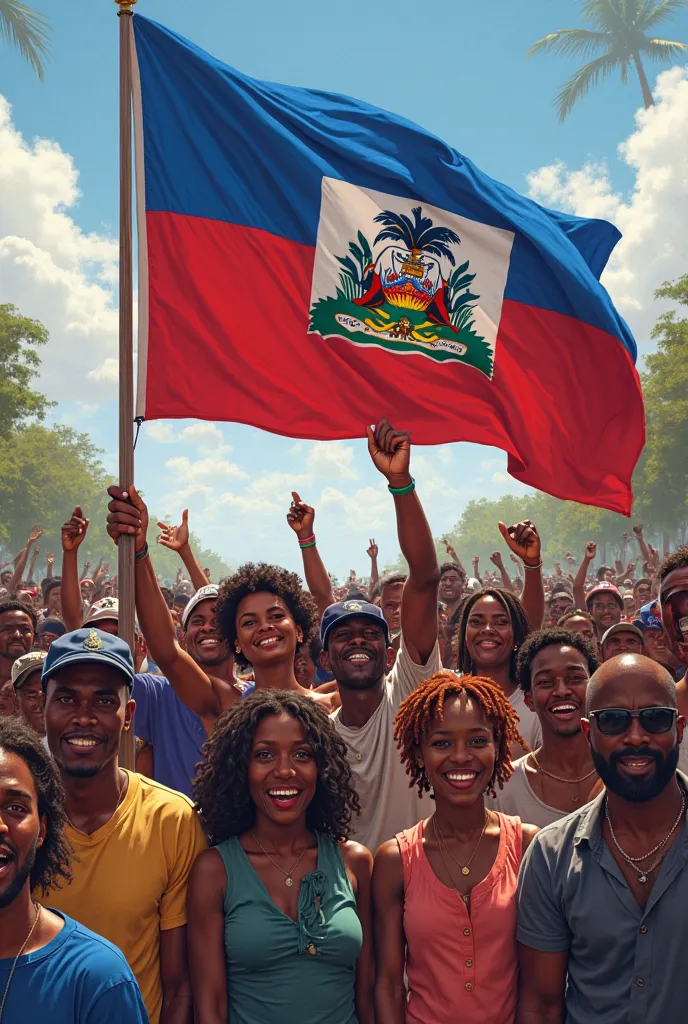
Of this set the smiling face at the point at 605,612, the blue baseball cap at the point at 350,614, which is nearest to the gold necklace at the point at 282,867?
the blue baseball cap at the point at 350,614

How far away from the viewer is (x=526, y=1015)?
124 inches

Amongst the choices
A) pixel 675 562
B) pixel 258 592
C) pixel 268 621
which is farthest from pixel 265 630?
pixel 675 562

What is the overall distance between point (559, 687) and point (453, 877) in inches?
49.4

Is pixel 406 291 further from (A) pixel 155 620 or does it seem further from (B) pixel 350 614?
(A) pixel 155 620

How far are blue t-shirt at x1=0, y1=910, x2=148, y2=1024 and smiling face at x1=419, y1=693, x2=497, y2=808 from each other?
145 cm

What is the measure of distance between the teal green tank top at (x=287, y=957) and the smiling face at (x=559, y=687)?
1434 millimetres

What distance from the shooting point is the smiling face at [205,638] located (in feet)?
19.1

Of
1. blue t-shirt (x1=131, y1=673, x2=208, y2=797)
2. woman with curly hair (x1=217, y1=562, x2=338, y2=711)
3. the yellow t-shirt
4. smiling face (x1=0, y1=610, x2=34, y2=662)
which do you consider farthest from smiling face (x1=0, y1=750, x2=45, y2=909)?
smiling face (x1=0, y1=610, x2=34, y2=662)

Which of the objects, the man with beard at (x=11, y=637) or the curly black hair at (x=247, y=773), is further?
the man with beard at (x=11, y=637)

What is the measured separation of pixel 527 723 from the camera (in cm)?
501

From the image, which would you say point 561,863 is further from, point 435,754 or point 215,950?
point 215,950

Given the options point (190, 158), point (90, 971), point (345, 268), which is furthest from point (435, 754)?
point (190, 158)

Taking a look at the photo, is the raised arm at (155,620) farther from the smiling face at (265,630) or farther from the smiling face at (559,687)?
the smiling face at (559,687)

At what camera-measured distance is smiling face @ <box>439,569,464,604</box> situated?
397 inches
